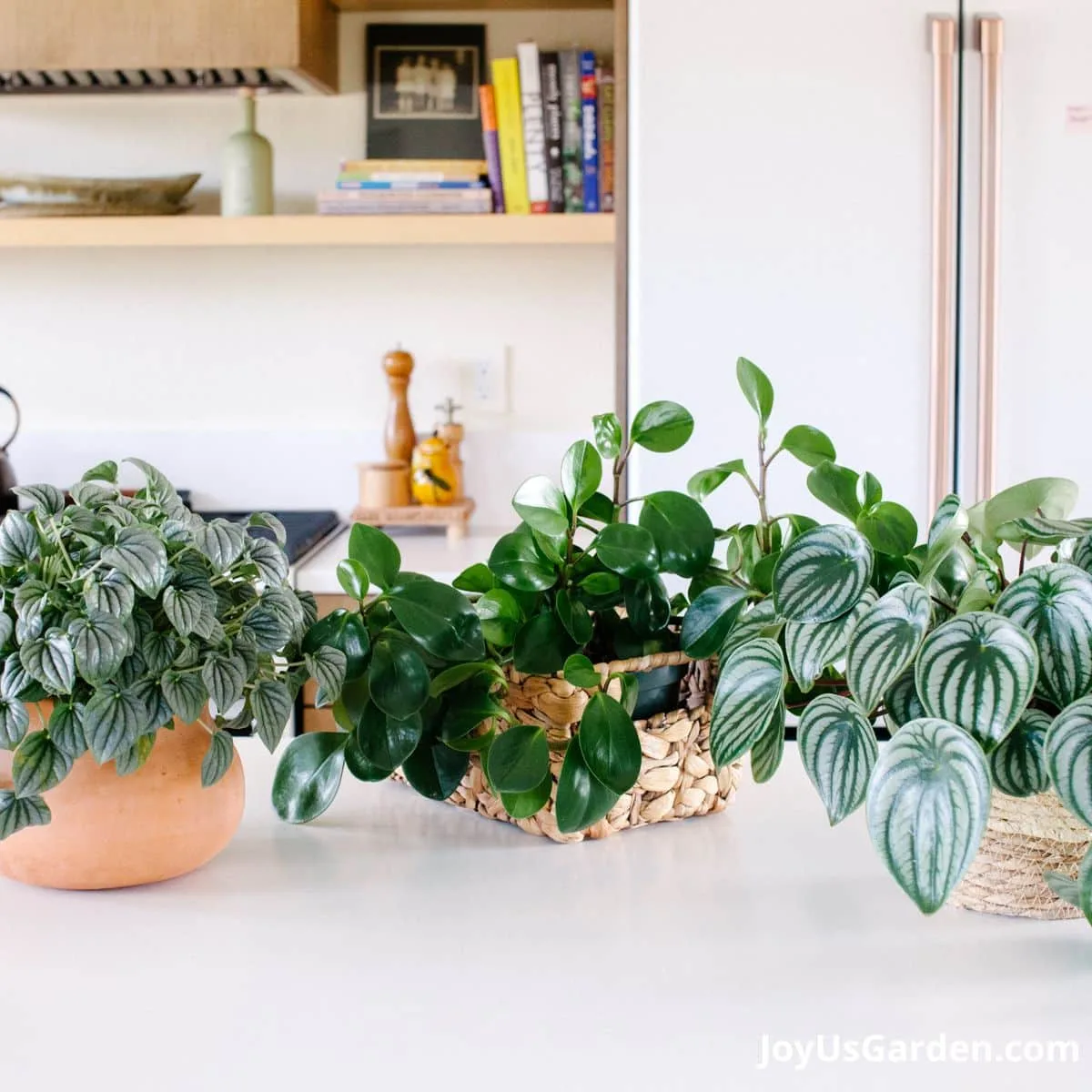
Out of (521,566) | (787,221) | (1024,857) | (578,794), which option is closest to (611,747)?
(578,794)

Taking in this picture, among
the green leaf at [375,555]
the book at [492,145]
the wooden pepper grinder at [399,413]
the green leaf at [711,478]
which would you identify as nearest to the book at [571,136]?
the book at [492,145]

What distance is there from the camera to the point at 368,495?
2586 millimetres

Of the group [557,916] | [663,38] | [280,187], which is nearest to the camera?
[557,916]

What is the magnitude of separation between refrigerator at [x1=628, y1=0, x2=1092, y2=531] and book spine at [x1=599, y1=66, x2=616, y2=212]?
32 centimetres

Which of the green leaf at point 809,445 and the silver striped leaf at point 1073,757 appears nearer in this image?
the silver striped leaf at point 1073,757

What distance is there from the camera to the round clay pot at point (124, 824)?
0.79 m

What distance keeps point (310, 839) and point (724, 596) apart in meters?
0.32

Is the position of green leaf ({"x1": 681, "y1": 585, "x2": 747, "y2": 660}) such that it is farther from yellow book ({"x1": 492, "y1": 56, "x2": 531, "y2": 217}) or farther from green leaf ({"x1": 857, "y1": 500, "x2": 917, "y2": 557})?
yellow book ({"x1": 492, "y1": 56, "x2": 531, "y2": 217})

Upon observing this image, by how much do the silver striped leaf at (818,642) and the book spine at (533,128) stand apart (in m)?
1.91

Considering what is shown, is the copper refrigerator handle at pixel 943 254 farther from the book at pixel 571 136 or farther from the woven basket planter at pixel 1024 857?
the woven basket planter at pixel 1024 857

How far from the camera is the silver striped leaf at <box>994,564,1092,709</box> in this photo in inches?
25.7

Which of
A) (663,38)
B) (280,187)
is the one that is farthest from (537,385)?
(663,38)

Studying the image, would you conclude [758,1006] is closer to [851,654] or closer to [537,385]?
[851,654]

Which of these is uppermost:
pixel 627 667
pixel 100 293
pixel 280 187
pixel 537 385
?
pixel 280 187
